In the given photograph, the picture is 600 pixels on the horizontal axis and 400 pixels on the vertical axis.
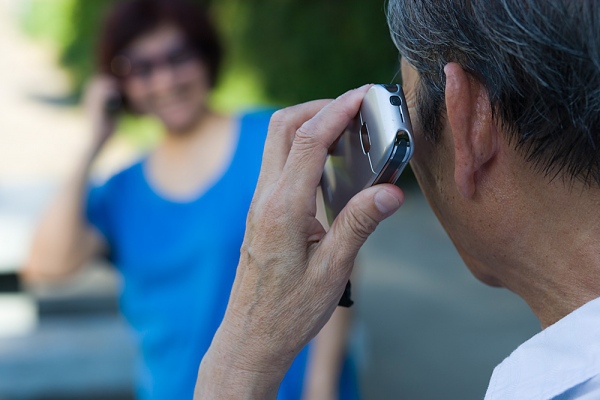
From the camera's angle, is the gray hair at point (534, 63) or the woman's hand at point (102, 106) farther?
the woman's hand at point (102, 106)

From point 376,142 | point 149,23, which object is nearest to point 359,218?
point 376,142

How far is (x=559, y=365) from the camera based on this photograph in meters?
0.96

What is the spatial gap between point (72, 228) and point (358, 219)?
182 cm

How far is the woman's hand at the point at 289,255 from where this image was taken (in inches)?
43.7

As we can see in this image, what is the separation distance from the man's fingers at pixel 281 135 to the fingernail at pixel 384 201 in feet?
0.66

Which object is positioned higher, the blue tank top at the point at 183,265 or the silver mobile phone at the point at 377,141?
the silver mobile phone at the point at 377,141

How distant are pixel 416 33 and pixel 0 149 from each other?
1103 cm

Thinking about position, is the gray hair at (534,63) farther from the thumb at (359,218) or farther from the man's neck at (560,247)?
the thumb at (359,218)

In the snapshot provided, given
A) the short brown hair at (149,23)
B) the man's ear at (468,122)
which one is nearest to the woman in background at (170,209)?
the short brown hair at (149,23)

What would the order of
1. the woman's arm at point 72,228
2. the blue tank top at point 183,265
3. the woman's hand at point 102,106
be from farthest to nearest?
the woman's hand at point 102,106 → the woman's arm at point 72,228 → the blue tank top at point 183,265

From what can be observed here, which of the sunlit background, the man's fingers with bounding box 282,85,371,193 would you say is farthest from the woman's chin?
the man's fingers with bounding box 282,85,371,193

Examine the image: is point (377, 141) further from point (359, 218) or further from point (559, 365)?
point (559, 365)

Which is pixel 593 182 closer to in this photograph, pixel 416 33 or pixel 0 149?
pixel 416 33

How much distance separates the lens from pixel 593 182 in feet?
3.25
